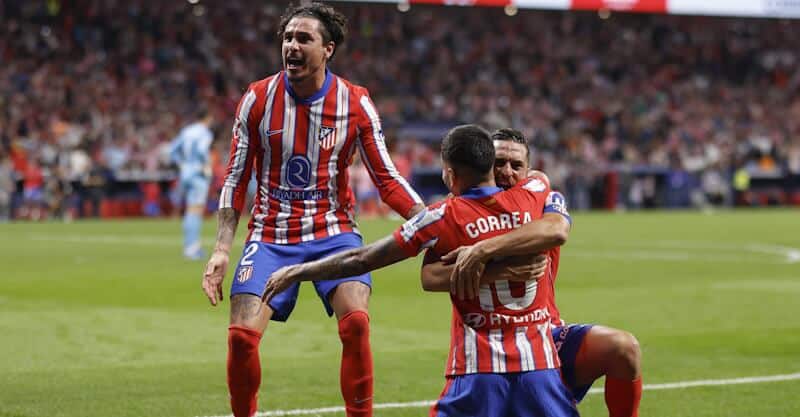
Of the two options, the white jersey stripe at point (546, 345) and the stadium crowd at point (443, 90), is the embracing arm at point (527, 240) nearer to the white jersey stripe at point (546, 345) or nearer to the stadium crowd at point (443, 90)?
the white jersey stripe at point (546, 345)

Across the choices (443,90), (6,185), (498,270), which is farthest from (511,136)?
(443,90)

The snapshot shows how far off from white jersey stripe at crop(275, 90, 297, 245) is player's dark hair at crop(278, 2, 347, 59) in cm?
36

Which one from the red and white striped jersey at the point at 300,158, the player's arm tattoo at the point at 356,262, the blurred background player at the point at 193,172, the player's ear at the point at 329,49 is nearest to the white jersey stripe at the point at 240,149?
the red and white striped jersey at the point at 300,158

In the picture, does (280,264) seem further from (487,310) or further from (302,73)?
(487,310)

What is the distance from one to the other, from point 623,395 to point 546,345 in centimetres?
76

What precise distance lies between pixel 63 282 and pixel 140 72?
23.2 metres

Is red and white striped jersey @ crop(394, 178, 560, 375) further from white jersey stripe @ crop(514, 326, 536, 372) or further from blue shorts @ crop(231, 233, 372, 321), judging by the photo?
blue shorts @ crop(231, 233, 372, 321)

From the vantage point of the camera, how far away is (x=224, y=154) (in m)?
35.9

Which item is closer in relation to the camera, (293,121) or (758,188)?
(293,121)

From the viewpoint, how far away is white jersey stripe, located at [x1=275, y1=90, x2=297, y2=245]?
6453mm

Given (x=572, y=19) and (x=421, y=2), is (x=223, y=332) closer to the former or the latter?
(x=421, y=2)

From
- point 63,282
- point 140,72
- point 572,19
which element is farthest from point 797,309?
point 572,19

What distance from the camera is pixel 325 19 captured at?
6.45 metres

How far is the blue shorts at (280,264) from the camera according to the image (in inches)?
249
